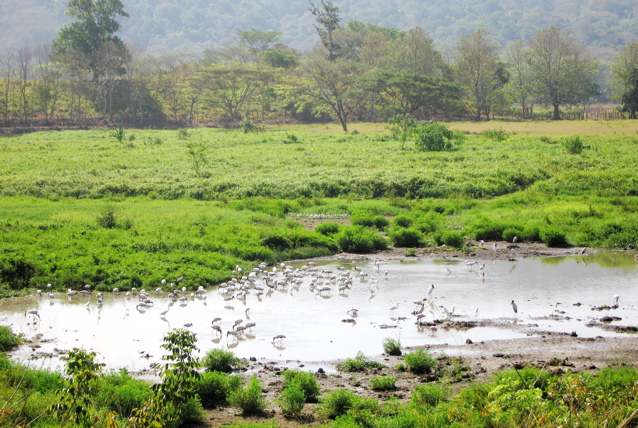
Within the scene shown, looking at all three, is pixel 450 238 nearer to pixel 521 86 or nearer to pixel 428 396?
pixel 428 396

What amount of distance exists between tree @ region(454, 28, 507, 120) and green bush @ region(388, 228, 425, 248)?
5577 cm

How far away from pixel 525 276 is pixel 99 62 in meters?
69.6

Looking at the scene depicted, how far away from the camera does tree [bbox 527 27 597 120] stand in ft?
251

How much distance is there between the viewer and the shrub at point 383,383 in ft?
33.9

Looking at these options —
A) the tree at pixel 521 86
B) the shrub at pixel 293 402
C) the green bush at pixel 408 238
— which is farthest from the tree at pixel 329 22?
the shrub at pixel 293 402

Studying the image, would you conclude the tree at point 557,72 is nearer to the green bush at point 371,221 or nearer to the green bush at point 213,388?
the green bush at point 371,221

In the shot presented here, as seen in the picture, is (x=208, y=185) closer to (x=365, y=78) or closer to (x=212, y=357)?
(x=212, y=357)

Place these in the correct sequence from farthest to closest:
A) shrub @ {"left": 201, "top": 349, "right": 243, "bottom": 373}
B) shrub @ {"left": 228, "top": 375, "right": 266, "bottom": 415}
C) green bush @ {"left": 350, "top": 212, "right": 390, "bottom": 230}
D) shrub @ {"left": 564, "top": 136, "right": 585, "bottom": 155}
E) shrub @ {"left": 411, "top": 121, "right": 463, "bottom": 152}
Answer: shrub @ {"left": 411, "top": 121, "right": 463, "bottom": 152} → shrub @ {"left": 564, "top": 136, "right": 585, "bottom": 155} → green bush @ {"left": 350, "top": 212, "right": 390, "bottom": 230} → shrub @ {"left": 201, "top": 349, "right": 243, "bottom": 373} → shrub @ {"left": 228, "top": 375, "right": 266, "bottom": 415}

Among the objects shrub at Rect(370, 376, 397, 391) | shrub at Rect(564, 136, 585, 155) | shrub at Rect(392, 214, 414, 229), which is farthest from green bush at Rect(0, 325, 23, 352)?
shrub at Rect(564, 136, 585, 155)

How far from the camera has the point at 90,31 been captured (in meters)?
82.3

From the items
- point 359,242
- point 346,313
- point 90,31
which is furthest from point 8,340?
point 90,31

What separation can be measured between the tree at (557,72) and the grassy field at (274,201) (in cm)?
3475

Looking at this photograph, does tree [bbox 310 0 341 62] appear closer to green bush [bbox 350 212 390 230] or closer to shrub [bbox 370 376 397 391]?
green bush [bbox 350 212 390 230]

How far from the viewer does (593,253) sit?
21.2 m
